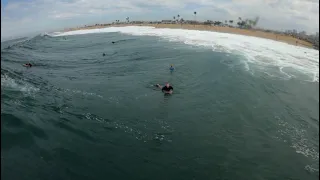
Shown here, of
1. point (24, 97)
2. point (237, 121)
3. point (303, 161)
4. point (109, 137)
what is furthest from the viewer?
point (24, 97)

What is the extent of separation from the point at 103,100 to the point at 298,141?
16441 mm

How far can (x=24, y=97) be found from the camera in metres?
23.8

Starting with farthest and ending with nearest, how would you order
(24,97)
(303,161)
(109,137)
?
(24,97) → (109,137) → (303,161)

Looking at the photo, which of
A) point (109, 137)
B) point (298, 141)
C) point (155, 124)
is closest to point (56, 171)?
point (109, 137)

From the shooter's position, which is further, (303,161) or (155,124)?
(155,124)

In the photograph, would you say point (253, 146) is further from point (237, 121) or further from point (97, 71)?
point (97, 71)

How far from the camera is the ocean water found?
14.7m

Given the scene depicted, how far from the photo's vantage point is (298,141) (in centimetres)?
1842

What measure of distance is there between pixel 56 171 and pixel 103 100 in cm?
1181

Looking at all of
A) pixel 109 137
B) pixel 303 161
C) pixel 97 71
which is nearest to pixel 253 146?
pixel 303 161

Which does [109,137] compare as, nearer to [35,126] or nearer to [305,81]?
[35,126]

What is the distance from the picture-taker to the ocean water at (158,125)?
Result: 48.2 ft

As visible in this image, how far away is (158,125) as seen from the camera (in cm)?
2000

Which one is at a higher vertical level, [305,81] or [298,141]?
[305,81]
